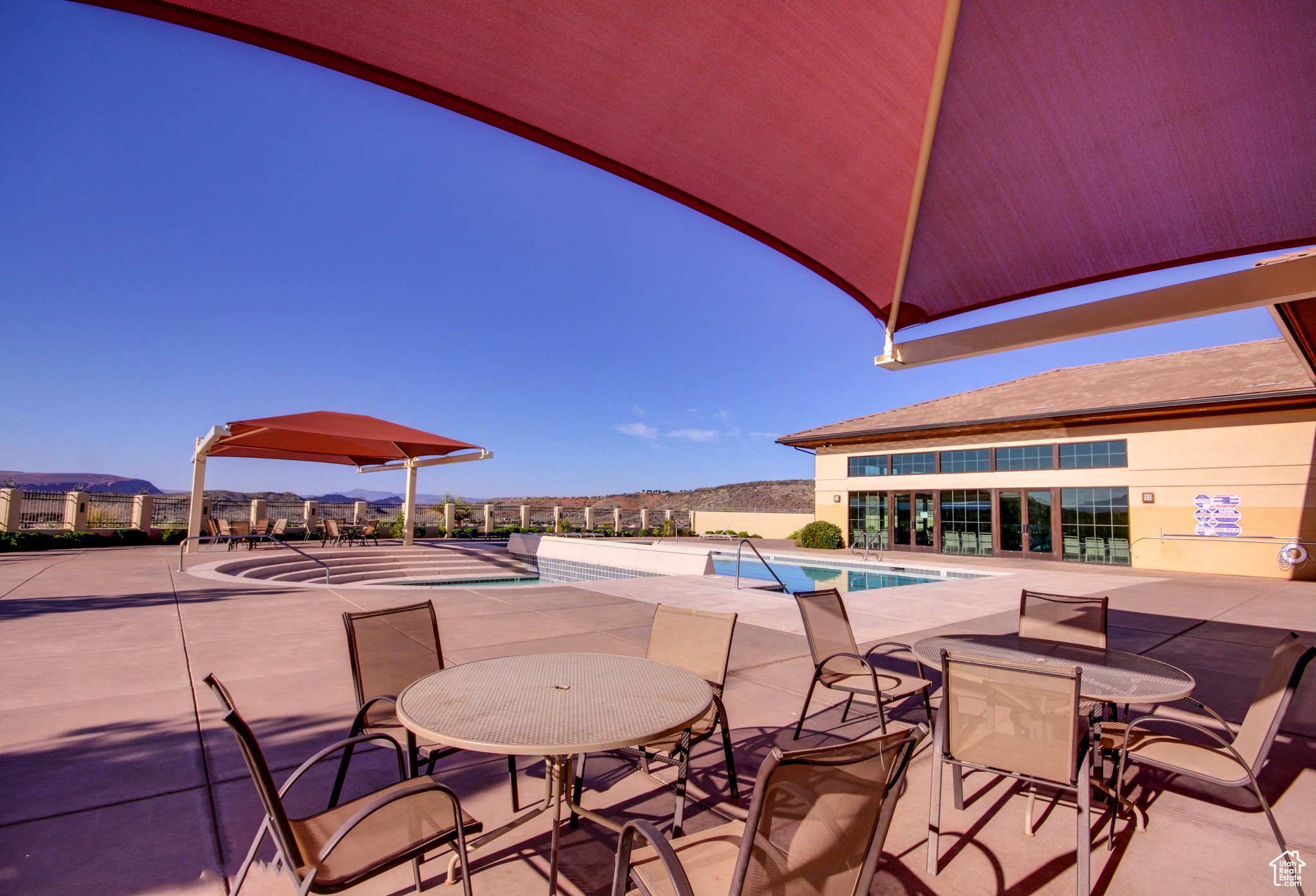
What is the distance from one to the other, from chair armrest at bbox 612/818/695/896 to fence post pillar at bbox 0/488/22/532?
2044 cm

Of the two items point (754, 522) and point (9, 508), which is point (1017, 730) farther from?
point (754, 522)

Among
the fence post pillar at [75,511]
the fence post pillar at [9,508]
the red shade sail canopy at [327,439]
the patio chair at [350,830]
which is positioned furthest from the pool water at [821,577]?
the fence post pillar at [9,508]

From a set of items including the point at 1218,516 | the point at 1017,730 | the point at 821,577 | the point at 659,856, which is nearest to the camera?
the point at 659,856

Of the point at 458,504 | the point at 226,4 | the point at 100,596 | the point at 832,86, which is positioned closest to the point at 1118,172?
the point at 832,86

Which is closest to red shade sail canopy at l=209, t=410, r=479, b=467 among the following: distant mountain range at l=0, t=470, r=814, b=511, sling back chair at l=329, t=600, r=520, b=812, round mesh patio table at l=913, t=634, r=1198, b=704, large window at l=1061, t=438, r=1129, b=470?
sling back chair at l=329, t=600, r=520, b=812

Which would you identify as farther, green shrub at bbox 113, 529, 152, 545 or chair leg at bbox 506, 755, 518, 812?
green shrub at bbox 113, 529, 152, 545

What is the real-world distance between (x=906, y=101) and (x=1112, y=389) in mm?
17796

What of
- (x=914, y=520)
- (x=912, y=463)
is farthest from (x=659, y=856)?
(x=912, y=463)

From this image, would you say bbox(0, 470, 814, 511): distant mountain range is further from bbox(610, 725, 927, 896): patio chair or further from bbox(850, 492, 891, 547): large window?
bbox(610, 725, 927, 896): patio chair

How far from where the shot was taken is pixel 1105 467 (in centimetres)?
1534

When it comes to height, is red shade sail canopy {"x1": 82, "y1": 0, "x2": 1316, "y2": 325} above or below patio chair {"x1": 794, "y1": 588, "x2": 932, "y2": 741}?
above

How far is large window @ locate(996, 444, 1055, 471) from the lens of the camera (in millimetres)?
16312

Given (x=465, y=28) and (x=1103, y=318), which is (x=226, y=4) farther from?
(x=1103, y=318)

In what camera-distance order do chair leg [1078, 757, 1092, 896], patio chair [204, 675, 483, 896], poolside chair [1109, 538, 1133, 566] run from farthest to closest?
poolside chair [1109, 538, 1133, 566] < chair leg [1078, 757, 1092, 896] < patio chair [204, 675, 483, 896]
